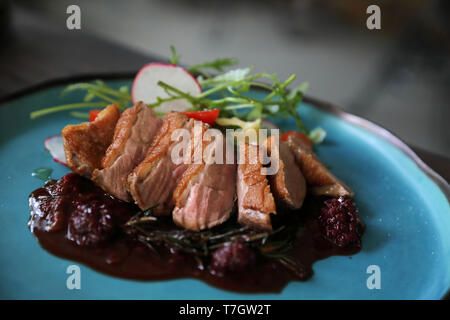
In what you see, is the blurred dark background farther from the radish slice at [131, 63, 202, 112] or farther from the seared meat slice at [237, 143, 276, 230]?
the seared meat slice at [237, 143, 276, 230]

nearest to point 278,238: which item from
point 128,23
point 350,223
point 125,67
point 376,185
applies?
point 350,223

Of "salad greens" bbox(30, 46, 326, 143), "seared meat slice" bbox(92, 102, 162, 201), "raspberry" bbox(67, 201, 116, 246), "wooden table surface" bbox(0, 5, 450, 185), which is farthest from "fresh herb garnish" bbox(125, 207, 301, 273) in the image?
"wooden table surface" bbox(0, 5, 450, 185)

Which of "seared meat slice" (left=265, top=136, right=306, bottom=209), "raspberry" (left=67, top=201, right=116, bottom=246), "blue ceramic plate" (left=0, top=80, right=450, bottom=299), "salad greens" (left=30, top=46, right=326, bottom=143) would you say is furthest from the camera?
"salad greens" (left=30, top=46, right=326, bottom=143)

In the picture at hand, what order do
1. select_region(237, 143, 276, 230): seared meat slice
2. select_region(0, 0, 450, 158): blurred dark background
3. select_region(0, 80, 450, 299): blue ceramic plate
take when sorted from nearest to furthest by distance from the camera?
select_region(0, 80, 450, 299): blue ceramic plate → select_region(237, 143, 276, 230): seared meat slice → select_region(0, 0, 450, 158): blurred dark background

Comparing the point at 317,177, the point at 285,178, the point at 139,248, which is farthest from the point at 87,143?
the point at 317,177

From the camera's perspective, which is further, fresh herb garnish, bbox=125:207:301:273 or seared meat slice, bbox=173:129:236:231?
seared meat slice, bbox=173:129:236:231

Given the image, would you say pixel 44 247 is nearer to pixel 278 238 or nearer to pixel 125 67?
pixel 278 238
